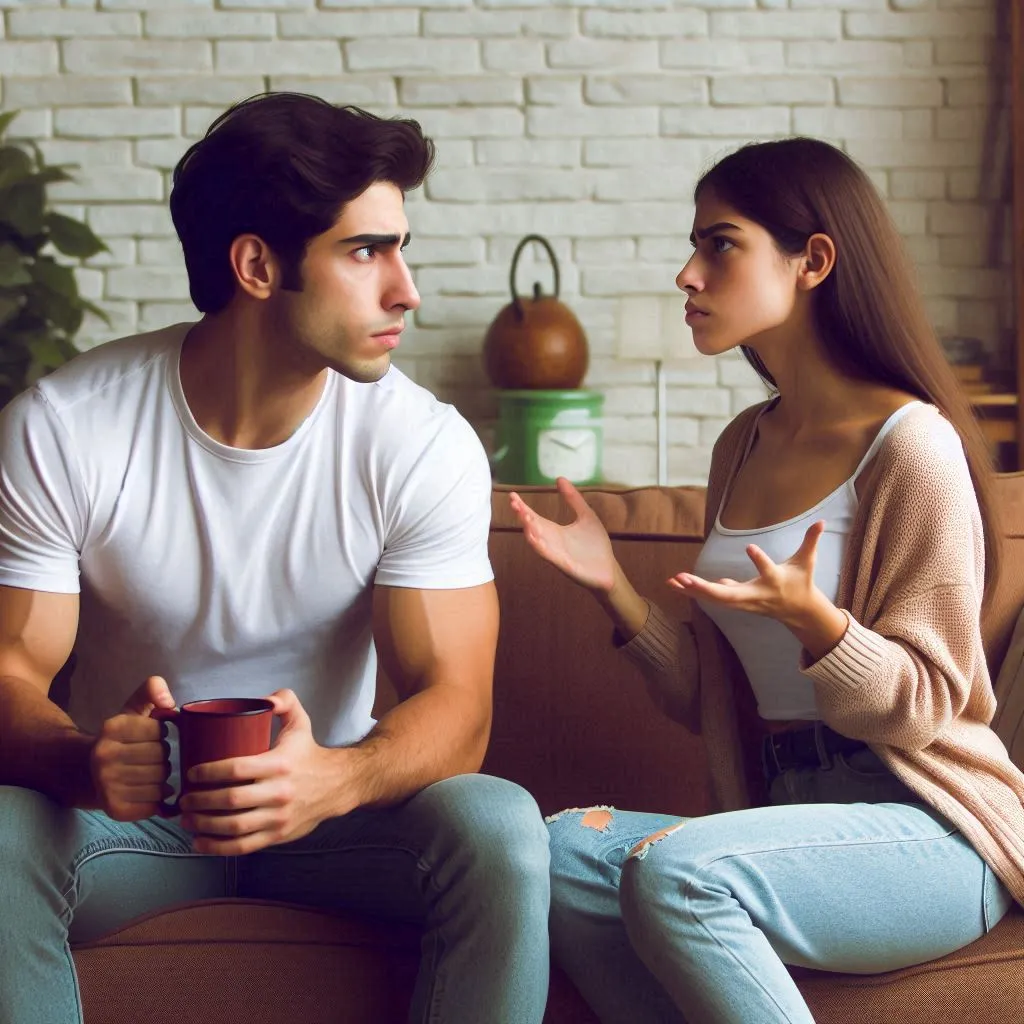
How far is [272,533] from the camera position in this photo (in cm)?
147

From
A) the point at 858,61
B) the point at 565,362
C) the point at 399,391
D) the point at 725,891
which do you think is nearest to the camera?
the point at 725,891

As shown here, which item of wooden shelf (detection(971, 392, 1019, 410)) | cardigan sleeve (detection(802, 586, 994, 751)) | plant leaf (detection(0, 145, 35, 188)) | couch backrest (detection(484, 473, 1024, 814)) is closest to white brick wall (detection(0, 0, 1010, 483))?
wooden shelf (detection(971, 392, 1019, 410))

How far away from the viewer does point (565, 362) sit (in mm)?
3785

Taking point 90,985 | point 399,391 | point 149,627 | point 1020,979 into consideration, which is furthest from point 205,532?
point 1020,979

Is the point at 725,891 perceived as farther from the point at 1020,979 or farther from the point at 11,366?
the point at 11,366

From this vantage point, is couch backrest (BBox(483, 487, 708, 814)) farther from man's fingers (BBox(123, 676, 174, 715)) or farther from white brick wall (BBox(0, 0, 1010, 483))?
white brick wall (BBox(0, 0, 1010, 483))

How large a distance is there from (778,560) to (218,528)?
24.2 inches

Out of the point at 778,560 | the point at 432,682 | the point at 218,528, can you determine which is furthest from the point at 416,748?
the point at 778,560

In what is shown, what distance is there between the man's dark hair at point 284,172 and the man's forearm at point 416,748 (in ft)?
1.60

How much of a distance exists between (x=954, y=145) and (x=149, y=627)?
338 cm

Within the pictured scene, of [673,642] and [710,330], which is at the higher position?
[710,330]

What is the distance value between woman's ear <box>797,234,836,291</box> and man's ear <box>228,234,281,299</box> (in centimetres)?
58

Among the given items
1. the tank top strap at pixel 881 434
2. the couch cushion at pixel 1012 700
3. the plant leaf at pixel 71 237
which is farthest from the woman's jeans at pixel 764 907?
the plant leaf at pixel 71 237

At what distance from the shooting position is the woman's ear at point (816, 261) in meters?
1.45
